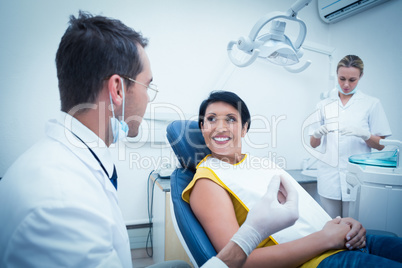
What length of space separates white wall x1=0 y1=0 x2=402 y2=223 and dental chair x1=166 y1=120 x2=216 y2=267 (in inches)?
35.5

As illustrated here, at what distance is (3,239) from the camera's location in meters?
0.49

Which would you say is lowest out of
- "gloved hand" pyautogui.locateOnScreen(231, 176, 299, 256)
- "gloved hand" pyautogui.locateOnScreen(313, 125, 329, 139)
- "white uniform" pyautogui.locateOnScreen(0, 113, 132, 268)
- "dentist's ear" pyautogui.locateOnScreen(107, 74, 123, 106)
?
"gloved hand" pyautogui.locateOnScreen(231, 176, 299, 256)

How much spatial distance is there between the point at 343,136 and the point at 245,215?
1.27 meters

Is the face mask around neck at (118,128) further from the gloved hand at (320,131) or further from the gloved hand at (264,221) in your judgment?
the gloved hand at (320,131)

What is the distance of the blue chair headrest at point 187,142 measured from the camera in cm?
106

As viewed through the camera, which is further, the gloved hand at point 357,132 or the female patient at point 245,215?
the gloved hand at point 357,132

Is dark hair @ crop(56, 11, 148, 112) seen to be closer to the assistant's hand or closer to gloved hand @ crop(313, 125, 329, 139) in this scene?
the assistant's hand

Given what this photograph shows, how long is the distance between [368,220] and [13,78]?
8.11ft

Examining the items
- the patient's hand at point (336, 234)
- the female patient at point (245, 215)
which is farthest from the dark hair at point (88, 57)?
the patient's hand at point (336, 234)

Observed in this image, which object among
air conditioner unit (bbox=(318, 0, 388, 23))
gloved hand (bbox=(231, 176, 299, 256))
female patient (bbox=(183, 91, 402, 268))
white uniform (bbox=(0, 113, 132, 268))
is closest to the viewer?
white uniform (bbox=(0, 113, 132, 268))

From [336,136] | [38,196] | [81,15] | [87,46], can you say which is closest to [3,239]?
[38,196]

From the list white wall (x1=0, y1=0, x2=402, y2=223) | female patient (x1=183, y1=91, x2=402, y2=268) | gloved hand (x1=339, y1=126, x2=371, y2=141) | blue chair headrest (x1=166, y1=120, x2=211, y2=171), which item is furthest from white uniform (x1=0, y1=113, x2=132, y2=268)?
gloved hand (x1=339, y1=126, x2=371, y2=141)

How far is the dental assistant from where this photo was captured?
5.41 feet

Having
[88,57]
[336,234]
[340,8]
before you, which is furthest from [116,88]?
[340,8]
